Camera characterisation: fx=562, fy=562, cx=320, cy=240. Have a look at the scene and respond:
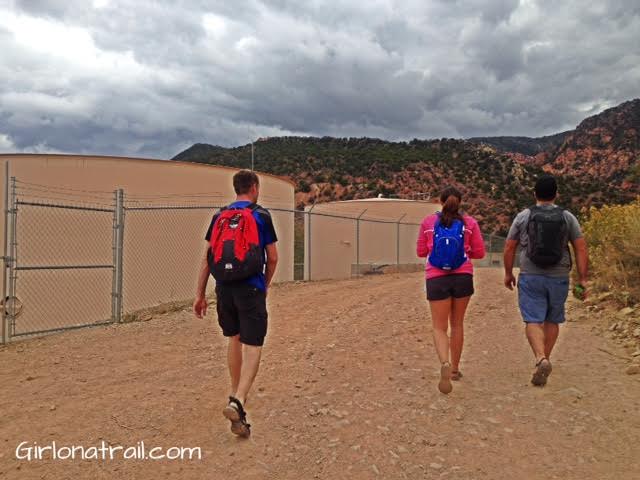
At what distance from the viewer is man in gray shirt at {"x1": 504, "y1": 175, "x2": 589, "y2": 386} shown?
4.27 meters

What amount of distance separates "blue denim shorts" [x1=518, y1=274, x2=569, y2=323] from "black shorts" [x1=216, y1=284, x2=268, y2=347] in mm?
2172

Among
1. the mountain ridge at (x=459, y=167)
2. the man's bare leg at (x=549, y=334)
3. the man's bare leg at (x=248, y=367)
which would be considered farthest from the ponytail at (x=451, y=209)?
the mountain ridge at (x=459, y=167)

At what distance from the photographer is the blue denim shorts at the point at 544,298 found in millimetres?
4367

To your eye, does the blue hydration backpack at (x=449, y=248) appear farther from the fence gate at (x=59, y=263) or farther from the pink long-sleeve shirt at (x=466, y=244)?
the fence gate at (x=59, y=263)

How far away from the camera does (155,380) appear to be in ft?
16.7

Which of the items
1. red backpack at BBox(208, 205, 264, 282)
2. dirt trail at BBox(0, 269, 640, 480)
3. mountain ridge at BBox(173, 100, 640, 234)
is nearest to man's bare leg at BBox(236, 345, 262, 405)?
dirt trail at BBox(0, 269, 640, 480)

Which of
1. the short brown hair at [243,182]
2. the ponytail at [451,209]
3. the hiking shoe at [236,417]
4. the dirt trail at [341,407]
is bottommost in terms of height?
the dirt trail at [341,407]

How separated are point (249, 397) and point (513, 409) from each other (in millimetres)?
1969

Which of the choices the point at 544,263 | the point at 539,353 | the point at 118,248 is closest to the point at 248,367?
the point at 539,353

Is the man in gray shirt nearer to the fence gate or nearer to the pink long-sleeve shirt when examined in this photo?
the pink long-sleeve shirt

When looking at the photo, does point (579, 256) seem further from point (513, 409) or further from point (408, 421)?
point (408, 421)

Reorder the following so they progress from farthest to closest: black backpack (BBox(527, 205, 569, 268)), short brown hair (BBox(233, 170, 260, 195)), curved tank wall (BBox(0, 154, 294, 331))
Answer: curved tank wall (BBox(0, 154, 294, 331)) → black backpack (BBox(527, 205, 569, 268)) → short brown hair (BBox(233, 170, 260, 195))

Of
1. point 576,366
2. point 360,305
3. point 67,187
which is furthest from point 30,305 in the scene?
point 576,366

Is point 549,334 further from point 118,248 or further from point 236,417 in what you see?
point 118,248
